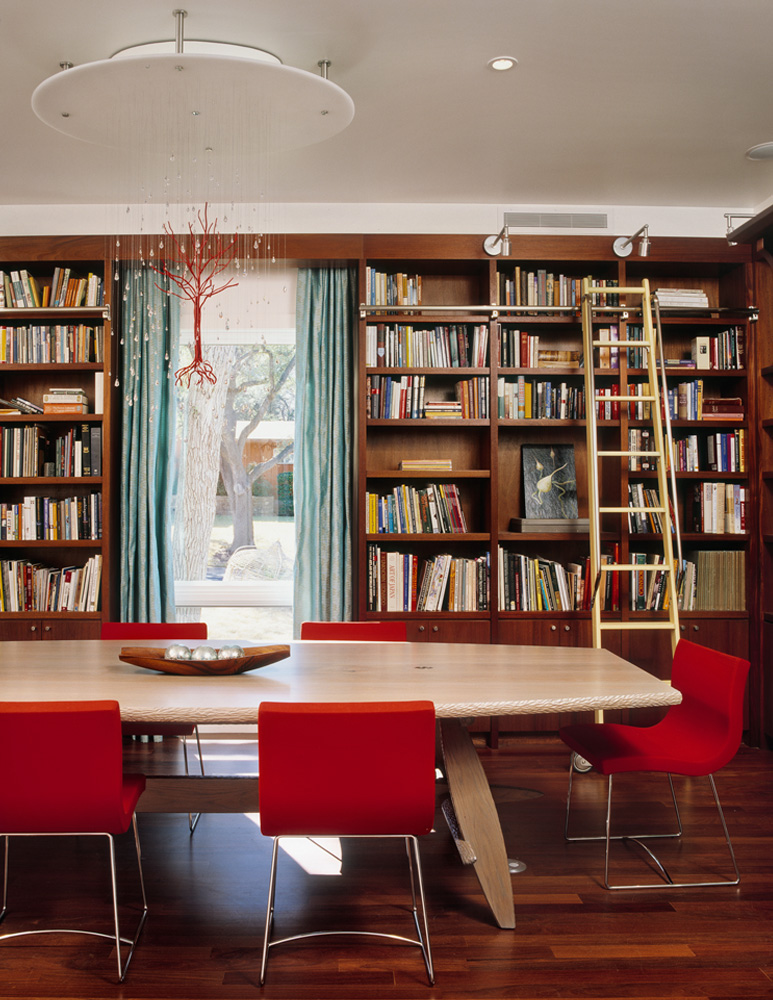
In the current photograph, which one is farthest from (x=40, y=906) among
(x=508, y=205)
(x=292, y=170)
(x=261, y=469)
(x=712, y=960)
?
(x=508, y=205)

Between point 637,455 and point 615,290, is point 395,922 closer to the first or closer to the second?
point 637,455

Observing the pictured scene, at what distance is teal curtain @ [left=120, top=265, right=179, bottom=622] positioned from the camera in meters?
4.59

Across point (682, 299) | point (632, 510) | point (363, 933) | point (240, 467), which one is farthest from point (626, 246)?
point (363, 933)

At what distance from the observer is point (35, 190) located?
4.41 m

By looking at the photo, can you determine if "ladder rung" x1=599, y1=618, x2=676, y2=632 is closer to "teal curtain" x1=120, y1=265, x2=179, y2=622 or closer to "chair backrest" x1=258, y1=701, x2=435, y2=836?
"chair backrest" x1=258, y1=701, x2=435, y2=836

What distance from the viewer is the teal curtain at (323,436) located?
4.70 m

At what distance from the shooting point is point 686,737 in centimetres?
290

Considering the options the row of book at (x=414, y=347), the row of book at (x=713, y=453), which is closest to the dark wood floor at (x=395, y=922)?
the row of book at (x=713, y=453)

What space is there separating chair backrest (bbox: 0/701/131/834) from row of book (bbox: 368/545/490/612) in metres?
2.42

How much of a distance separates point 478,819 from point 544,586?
206 cm

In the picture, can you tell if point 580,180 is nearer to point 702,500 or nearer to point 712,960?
point 702,500

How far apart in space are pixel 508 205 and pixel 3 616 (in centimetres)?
370

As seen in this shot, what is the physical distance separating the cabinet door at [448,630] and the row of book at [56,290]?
8.39 feet

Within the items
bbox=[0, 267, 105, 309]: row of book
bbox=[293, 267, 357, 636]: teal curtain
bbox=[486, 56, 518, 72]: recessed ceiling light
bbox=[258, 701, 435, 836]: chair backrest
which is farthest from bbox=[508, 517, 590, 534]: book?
bbox=[0, 267, 105, 309]: row of book
